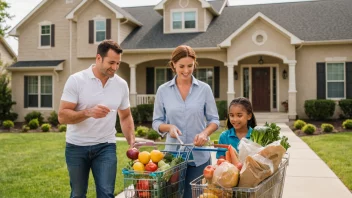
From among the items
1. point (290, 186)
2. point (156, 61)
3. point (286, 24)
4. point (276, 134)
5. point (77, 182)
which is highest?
point (286, 24)

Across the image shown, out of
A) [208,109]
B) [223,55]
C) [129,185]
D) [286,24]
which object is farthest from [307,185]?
[286,24]

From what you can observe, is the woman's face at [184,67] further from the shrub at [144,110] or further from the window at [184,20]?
the window at [184,20]

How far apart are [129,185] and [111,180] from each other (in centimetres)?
93

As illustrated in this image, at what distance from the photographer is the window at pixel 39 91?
23156 millimetres

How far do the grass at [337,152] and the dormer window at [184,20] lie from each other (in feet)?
34.0

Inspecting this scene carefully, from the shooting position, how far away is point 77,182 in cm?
379

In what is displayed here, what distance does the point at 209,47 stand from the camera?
1988 centimetres

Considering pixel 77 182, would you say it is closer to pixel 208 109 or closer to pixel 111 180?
pixel 111 180

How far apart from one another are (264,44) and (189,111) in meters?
16.1

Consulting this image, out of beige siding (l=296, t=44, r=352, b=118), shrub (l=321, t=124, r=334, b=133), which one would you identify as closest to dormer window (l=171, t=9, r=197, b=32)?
beige siding (l=296, t=44, r=352, b=118)

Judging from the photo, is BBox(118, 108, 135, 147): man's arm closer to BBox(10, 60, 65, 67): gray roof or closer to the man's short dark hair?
the man's short dark hair

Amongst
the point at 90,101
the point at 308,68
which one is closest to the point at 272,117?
the point at 308,68

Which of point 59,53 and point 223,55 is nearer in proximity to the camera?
point 223,55

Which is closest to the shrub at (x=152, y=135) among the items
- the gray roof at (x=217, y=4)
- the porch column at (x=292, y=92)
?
the porch column at (x=292, y=92)
